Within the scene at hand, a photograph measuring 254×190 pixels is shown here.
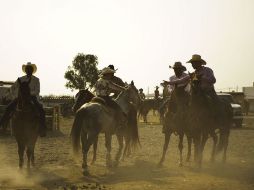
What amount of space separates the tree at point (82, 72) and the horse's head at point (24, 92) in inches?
2657


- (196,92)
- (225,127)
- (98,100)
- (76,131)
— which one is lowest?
(76,131)

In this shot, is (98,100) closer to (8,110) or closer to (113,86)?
(113,86)

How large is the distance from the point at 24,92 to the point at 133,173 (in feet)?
11.4

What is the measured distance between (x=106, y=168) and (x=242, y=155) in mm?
5402

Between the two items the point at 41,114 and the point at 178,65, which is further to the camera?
the point at 178,65

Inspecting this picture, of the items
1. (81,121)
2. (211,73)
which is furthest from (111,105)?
(211,73)

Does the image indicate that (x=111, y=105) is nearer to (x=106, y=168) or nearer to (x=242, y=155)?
(x=106, y=168)

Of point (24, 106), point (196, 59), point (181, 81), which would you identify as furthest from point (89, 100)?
point (196, 59)

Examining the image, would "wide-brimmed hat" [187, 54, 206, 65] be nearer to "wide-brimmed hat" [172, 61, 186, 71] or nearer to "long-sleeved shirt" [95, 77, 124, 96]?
"wide-brimmed hat" [172, 61, 186, 71]

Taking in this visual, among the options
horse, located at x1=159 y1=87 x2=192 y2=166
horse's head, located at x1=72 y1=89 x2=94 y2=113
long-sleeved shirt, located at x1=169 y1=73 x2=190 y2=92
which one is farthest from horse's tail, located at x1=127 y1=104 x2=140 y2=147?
long-sleeved shirt, located at x1=169 y1=73 x2=190 y2=92

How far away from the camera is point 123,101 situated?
1321cm

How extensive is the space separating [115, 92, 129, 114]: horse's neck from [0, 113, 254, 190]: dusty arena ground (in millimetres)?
1650

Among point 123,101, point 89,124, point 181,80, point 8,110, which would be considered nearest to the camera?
point 89,124

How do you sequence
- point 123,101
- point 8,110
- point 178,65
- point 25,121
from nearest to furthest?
1. point 25,121
2. point 8,110
3. point 178,65
4. point 123,101
